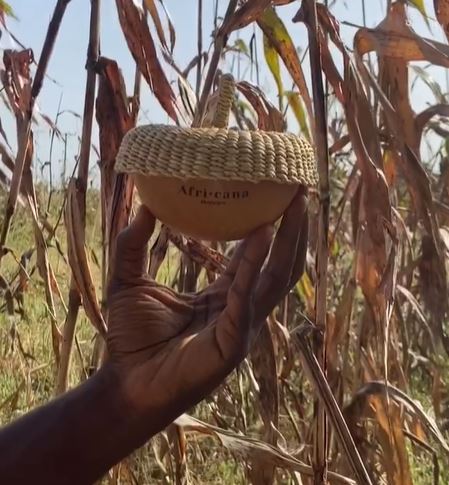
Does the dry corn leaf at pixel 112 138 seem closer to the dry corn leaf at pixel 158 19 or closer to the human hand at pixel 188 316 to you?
the dry corn leaf at pixel 158 19

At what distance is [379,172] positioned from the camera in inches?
31.8

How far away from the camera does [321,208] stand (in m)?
0.76

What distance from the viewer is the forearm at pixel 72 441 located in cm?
58

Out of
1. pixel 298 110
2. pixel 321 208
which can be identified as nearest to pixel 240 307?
pixel 321 208

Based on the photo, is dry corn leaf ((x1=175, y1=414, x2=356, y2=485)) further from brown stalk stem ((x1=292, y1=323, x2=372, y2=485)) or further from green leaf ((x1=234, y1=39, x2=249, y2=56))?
green leaf ((x1=234, y1=39, x2=249, y2=56))

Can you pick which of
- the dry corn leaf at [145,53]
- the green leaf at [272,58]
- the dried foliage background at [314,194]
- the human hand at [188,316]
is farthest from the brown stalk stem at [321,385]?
the green leaf at [272,58]

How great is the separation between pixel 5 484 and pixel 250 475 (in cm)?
50

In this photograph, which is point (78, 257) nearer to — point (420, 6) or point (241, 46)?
point (420, 6)

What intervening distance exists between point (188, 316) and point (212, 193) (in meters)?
0.10

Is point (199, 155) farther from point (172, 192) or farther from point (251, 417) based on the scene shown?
point (251, 417)

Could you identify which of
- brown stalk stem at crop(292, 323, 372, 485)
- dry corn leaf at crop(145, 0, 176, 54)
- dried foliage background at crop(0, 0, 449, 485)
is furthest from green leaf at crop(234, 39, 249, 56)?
brown stalk stem at crop(292, 323, 372, 485)

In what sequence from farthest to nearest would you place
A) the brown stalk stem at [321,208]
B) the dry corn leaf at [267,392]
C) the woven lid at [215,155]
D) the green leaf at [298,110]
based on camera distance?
the green leaf at [298,110] < the dry corn leaf at [267,392] < the brown stalk stem at [321,208] < the woven lid at [215,155]

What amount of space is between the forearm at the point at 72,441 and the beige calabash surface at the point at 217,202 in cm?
12

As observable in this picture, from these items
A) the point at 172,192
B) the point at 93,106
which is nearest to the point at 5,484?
the point at 172,192
